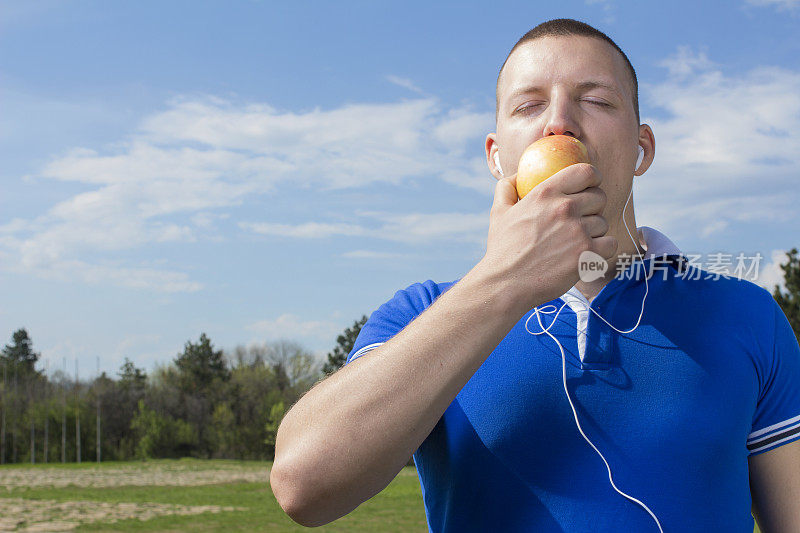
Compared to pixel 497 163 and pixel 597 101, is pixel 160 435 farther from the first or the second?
pixel 597 101

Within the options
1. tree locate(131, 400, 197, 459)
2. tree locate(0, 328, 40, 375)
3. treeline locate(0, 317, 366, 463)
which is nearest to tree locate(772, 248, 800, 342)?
Answer: treeline locate(0, 317, 366, 463)

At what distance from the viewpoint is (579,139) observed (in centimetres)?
228

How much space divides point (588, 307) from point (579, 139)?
55 cm

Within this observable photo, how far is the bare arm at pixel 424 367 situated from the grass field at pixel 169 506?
64.9 ft

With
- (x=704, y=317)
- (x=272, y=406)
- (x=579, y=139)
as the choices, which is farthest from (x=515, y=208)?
(x=272, y=406)

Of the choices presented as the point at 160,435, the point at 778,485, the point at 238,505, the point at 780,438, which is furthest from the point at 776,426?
the point at 160,435

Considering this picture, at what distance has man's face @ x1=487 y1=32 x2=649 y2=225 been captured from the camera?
2.29 metres

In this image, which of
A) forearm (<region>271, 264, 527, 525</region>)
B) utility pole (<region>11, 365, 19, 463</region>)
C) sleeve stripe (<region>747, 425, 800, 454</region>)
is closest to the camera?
forearm (<region>271, 264, 527, 525</region>)

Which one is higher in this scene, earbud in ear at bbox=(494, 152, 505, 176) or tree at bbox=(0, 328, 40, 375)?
tree at bbox=(0, 328, 40, 375)

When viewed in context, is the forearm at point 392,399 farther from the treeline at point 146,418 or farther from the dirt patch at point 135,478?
the treeline at point 146,418

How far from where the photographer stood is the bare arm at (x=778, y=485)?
86.2 inches

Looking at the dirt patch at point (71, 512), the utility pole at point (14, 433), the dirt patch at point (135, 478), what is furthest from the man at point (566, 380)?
the utility pole at point (14, 433)

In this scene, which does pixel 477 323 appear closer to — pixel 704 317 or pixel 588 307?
pixel 588 307

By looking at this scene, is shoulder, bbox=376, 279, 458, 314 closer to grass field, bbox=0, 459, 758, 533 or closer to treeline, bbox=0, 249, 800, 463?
grass field, bbox=0, 459, 758, 533
